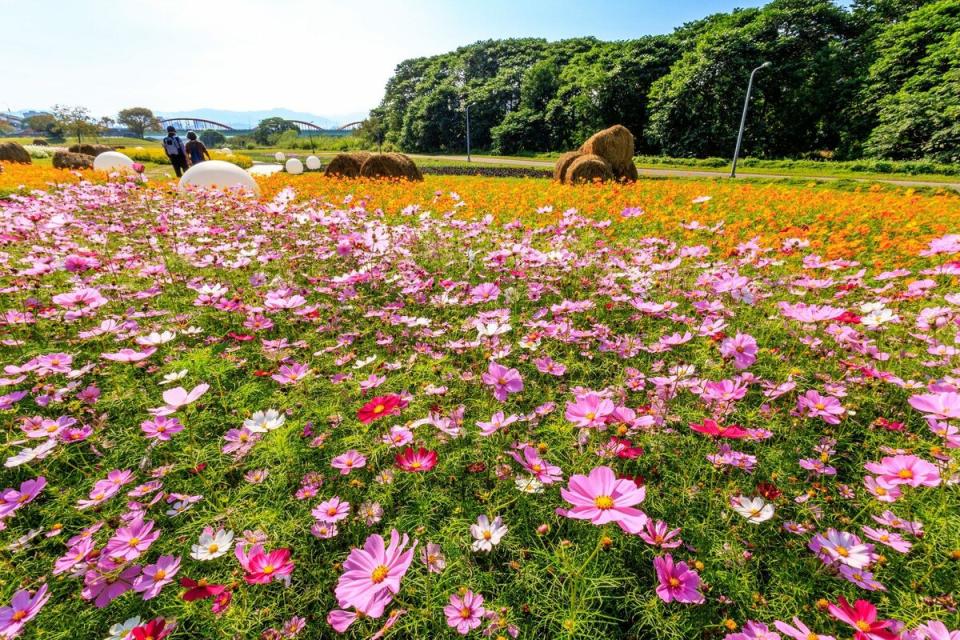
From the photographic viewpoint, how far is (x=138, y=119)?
84.1m

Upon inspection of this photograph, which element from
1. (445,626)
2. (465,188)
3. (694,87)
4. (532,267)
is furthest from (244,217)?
(694,87)

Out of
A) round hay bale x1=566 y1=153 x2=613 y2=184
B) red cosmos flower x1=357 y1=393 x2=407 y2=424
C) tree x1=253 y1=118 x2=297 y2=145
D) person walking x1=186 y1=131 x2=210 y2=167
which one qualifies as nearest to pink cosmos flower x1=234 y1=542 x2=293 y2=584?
red cosmos flower x1=357 y1=393 x2=407 y2=424

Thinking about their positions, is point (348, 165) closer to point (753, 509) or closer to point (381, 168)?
point (381, 168)

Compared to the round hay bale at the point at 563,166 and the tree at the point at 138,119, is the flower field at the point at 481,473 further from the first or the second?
the tree at the point at 138,119

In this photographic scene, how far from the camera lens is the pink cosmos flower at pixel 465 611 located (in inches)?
42.6

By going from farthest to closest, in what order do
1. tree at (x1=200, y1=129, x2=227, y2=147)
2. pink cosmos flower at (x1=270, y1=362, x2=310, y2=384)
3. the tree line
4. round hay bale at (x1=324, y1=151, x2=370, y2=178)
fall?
tree at (x1=200, y1=129, x2=227, y2=147) < the tree line < round hay bale at (x1=324, y1=151, x2=370, y2=178) < pink cosmos flower at (x1=270, y1=362, x2=310, y2=384)

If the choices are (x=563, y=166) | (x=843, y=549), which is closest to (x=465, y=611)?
(x=843, y=549)

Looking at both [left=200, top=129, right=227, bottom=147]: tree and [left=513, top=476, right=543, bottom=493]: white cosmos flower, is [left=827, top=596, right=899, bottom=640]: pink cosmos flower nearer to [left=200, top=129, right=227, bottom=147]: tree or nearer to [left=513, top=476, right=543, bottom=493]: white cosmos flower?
[left=513, top=476, right=543, bottom=493]: white cosmos flower

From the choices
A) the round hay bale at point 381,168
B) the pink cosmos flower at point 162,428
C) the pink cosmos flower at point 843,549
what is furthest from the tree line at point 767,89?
the pink cosmos flower at point 162,428

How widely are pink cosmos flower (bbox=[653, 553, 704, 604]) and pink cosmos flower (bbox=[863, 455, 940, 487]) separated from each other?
1.98 ft

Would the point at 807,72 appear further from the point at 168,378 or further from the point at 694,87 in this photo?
the point at 168,378

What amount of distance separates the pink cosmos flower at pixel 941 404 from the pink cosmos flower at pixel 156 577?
2.17 metres

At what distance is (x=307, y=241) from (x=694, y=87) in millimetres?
32960

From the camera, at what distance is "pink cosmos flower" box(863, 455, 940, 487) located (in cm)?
115
